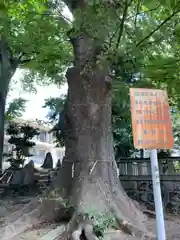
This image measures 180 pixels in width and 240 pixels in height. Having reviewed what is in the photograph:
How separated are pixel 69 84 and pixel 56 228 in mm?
3070

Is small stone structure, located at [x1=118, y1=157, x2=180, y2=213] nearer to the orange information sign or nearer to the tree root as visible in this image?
the tree root

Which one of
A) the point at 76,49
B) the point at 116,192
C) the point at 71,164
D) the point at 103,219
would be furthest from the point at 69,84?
the point at 103,219

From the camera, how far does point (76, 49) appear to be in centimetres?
647

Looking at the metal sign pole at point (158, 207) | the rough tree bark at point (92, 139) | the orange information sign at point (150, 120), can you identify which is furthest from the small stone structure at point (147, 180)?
the orange information sign at point (150, 120)

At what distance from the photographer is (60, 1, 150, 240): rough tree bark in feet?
18.1

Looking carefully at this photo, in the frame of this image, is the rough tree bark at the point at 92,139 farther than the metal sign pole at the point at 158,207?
Yes

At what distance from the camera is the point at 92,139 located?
5938 mm

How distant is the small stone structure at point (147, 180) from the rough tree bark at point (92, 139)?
98.8 inches

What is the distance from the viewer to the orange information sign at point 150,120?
10.8 feet

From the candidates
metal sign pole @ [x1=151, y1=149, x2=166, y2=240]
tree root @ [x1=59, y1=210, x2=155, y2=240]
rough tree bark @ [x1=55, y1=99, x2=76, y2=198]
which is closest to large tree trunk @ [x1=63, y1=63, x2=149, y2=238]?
rough tree bark @ [x1=55, y1=99, x2=76, y2=198]

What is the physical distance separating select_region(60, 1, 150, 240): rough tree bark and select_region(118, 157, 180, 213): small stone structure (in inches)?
98.8

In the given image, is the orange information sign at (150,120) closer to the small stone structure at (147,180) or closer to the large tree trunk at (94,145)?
the large tree trunk at (94,145)

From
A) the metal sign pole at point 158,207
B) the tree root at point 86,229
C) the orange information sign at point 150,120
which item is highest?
the orange information sign at point 150,120

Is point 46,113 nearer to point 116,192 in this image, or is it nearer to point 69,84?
point 69,84
